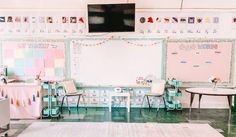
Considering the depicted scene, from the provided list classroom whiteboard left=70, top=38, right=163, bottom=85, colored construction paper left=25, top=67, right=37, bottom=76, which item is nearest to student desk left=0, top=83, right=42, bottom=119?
colored construction paper left=25, top=67, right=37, bottom=76

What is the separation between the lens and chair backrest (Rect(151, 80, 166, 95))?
6.18 metres

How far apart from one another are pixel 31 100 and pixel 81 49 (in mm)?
1782

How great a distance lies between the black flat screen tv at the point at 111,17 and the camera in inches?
239

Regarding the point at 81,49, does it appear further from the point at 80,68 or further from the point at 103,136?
the point at 103,136

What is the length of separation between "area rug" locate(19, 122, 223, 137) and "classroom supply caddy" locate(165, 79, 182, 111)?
1179mm

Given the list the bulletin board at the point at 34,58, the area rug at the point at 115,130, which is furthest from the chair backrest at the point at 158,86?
the bulletin board at the point at 34,58

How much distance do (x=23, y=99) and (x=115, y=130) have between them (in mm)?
2079

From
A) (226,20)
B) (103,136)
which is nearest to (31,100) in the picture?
(103,136)

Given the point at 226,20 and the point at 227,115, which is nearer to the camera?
the point at 227,115

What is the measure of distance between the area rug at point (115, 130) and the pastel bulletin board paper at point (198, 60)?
1.70 meters

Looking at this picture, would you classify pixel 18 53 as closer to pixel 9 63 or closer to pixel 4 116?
pixel 9 63

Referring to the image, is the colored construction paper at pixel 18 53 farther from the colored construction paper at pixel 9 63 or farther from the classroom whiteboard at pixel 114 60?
the classroom whiteboard at pixel 114 60

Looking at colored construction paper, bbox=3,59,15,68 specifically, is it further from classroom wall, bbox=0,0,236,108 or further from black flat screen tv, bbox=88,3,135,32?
black flat screen tv, bbox=88,3,135,32

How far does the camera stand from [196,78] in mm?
6469
